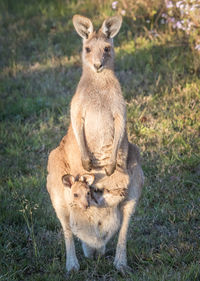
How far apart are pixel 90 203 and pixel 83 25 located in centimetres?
143

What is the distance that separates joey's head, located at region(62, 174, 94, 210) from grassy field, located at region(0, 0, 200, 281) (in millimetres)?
329

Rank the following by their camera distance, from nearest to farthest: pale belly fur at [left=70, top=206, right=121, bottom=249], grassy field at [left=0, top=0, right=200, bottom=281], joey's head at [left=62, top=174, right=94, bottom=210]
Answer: joey's head at [left=62, top=174, right=94, bottom=210] < pale belly fur at [left=70, top=206, right=121, bottom=249] < grassy field at [left=0, top=0, right=200, bottom=281]

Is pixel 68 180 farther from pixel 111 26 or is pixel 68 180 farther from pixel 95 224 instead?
pixel 111 26

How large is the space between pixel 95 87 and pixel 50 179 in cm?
82

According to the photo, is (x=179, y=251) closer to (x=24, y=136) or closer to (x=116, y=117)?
(x=116, y=117)

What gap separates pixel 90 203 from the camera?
3.51m

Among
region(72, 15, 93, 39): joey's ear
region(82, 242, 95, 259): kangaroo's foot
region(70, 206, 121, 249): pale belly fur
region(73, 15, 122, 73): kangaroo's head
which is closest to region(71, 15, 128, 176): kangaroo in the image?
region(73, 15, 122, 73): kangaroo's head

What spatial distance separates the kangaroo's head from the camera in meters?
3.54

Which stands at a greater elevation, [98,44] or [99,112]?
[98,44]

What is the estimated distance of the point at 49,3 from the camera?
30.4 ft

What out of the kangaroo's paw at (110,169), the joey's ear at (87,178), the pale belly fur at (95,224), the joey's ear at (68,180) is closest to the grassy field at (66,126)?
the pale belly fur at (95,224)

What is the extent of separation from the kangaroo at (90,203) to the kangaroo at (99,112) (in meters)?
0.13

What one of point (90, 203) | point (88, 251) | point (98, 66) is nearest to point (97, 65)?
point (98, 66)

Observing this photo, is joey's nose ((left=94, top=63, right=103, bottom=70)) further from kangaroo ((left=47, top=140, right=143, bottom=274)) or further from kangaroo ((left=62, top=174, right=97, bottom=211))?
kangaroo ((left=62, top=174, right=97, bottom=211))
